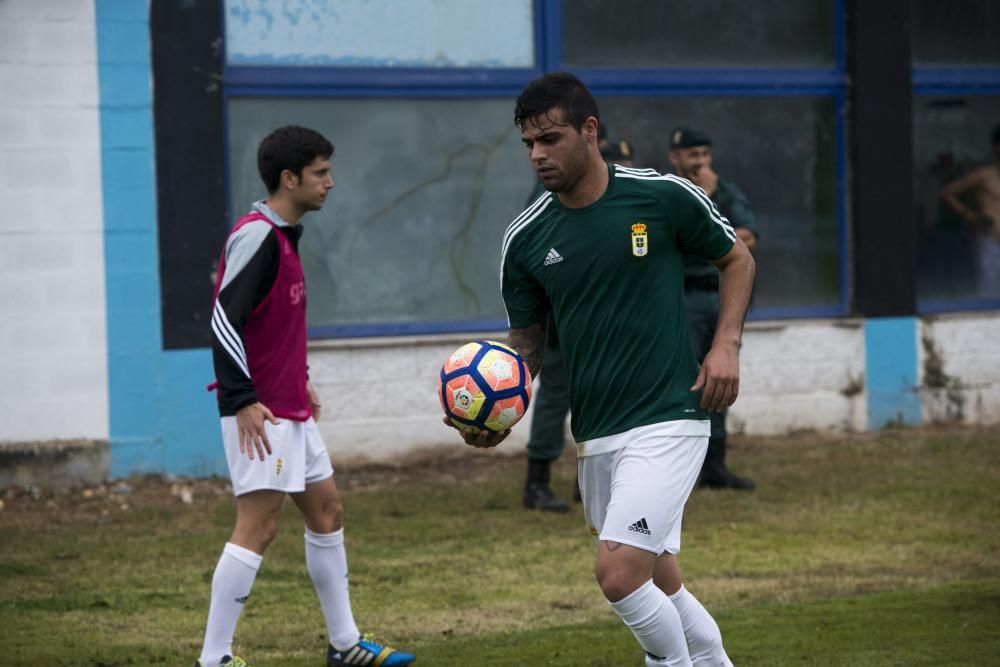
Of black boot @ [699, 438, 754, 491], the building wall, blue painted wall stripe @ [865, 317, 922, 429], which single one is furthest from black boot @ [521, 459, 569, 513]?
blue painted wall stripe @ [865, 317, 922, 429]

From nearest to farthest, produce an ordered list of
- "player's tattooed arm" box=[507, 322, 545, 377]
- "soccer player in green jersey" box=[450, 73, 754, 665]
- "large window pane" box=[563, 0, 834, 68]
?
1. "soccer player in green jersey" box=[450, 73, 754, 665]
2. "player's tattooed arm" box=[507, 322, 545, 377]
3. "large window pane" box=[563, 0, 834, 68]

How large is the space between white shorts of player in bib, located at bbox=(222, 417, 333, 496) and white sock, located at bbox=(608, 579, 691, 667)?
1.79 m

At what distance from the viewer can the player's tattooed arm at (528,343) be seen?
5.52 metres

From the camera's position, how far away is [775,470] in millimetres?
11141

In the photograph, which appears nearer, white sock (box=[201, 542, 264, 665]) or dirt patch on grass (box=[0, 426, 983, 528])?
white sock (box=[201, 542, 264, 665])

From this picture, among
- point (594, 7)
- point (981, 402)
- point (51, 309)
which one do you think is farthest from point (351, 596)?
point (981, 402)

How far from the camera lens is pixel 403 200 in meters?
11.9

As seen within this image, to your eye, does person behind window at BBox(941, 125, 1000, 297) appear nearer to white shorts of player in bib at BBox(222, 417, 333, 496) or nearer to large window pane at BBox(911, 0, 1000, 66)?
large window pane at BBox(911, 0, 1000, 66)

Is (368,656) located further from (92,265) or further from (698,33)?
(698,33)

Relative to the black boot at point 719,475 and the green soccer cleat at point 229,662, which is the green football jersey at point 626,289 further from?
the black boot at point 719,475

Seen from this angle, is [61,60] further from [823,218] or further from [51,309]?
[823,218]

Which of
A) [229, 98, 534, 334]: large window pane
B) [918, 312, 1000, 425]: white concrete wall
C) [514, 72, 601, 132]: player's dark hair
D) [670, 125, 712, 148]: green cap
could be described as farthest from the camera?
[918, 312, 1000, 425]: white concrete wall

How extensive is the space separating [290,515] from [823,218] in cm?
568

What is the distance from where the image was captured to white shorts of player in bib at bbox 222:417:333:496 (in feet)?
20.3
